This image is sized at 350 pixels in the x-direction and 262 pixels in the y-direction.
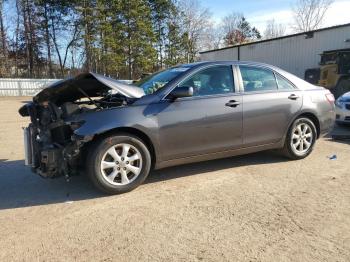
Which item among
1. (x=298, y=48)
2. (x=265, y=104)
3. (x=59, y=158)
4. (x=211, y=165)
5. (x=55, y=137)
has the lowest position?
(x=211, y=165)

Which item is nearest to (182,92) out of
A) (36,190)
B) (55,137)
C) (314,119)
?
(55,137)

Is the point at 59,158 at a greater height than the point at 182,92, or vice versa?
the point at 182,92

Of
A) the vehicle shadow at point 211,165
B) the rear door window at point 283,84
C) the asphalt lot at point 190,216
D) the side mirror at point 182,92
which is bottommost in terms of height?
the asphalt lot at point 190,216

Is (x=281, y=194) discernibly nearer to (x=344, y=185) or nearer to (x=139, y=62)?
(x=344, y=185)

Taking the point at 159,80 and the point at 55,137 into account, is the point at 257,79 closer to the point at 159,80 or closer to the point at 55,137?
the point at 159,80

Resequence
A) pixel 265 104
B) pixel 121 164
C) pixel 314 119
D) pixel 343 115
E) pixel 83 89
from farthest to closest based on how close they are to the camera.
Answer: pixel 343 115, pixel 314 119, pixel 265 104, pixel 83 89, pixel 121 164

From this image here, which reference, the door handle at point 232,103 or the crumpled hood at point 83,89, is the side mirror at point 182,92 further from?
the door handle at point 232,103

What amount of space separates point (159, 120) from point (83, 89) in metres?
1.25

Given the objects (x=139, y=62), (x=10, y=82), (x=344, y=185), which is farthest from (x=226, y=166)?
(x=139, y=62)

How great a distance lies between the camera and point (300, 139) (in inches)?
227

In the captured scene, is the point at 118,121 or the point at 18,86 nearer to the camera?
the point at 118,121

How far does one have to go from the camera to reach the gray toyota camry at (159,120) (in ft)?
13.9

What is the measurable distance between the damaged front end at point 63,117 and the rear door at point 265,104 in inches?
65.4

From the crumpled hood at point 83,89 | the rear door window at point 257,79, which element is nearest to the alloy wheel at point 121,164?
the crumpled hood at point 83,89
